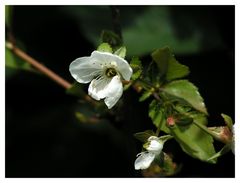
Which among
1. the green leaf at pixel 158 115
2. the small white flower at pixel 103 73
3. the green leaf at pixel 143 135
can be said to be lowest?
the green leaf at pixel 143 135

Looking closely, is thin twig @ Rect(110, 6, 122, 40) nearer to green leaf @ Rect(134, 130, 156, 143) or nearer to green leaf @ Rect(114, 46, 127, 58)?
green leaf @ Rect(114, 46, 127, 58)

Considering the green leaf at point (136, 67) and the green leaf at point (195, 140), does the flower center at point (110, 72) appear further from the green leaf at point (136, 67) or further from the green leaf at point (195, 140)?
the green leaf at point (195, 140)

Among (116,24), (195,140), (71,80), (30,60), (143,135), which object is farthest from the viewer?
(71,80)

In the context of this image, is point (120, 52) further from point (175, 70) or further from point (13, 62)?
point (13, 62)

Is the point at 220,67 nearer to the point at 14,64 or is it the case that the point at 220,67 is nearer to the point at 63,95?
the point at 63,95

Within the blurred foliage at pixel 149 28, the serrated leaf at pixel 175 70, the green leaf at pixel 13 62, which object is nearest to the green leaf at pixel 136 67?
the serrated leaf at pixel 175 70

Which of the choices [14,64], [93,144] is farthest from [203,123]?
[93,144]

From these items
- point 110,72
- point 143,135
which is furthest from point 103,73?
point 143,135
